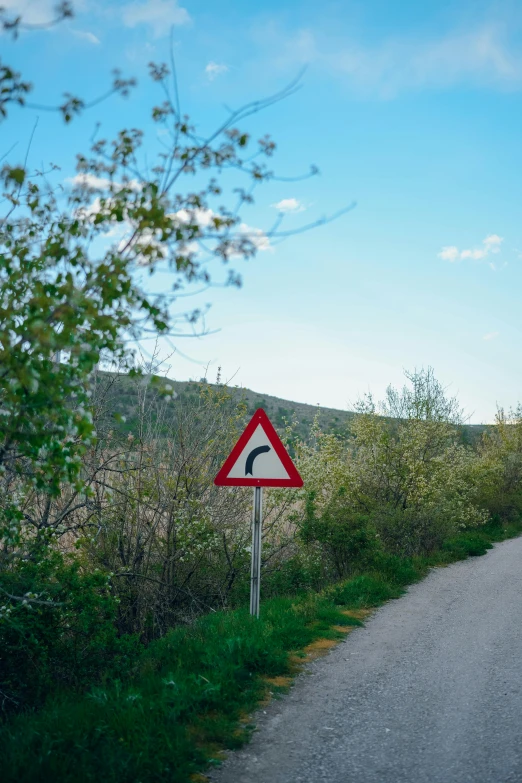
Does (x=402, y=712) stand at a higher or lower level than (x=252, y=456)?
lower

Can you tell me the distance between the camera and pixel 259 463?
26.0 ft

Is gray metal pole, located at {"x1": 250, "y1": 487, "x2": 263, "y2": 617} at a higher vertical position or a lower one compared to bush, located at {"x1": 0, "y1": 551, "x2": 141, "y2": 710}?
higher

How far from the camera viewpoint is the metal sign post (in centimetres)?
786

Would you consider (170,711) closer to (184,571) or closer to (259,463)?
(259,463)

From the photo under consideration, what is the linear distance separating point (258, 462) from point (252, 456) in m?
0.10

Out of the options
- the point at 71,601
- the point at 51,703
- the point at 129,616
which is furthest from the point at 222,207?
the point at 129,616

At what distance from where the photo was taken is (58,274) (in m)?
4.25

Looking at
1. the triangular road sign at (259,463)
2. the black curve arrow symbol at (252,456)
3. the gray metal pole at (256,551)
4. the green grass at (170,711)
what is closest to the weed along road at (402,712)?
the green grass at (170,711)

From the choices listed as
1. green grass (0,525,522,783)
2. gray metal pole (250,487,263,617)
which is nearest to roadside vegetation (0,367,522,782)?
green grass (0,525,522,783)

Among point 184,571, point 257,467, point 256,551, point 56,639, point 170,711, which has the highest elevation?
point 257,467

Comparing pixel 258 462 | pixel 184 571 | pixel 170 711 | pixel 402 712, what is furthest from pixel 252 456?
pixel 184 571

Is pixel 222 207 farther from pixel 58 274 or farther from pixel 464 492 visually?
pixel 464 492

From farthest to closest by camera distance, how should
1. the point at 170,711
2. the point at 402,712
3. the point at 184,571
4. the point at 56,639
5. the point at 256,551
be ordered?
the point at 184,571
the point at 56,639
the point at 256,551
the point at 402,712
the point at 170,711

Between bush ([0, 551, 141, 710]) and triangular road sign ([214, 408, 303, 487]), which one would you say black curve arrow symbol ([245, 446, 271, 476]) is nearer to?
triangular road sign ([214, 408, 303, 487])
